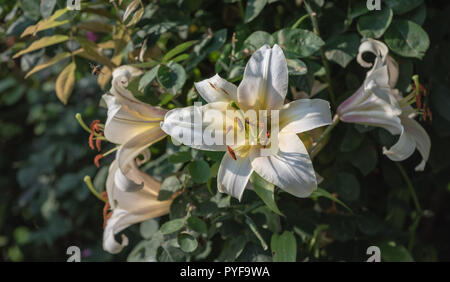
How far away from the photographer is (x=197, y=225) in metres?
0.75

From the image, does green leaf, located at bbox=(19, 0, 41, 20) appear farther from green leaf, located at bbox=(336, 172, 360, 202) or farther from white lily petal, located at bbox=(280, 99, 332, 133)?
green leaf, located at bbox=(336, 172, 360, 202)

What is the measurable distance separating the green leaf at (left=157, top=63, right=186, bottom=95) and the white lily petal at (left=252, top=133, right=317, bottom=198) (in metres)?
0.19

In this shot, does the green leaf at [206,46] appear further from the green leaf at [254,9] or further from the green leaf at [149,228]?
the green leaf at [149,228]

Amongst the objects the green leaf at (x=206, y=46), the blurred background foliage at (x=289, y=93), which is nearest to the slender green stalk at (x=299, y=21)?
the blurred background foliage at (x=289, y=93)

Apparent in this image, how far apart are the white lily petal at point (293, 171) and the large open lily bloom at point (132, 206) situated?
0.84 feet

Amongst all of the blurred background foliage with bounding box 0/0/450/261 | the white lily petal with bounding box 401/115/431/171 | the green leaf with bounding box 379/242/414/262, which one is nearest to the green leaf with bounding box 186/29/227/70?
the blurred background foliage with bounding box 0/0/450/261

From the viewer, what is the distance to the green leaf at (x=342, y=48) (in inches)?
29.9

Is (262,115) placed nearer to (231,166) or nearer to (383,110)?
(231,166)

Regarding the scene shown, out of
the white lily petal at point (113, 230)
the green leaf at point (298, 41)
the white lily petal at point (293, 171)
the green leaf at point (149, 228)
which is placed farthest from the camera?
the green leaf at point (149, 228)

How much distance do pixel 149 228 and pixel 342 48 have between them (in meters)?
0.48

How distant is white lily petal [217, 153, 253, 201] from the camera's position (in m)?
0.62

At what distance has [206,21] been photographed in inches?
36.3
